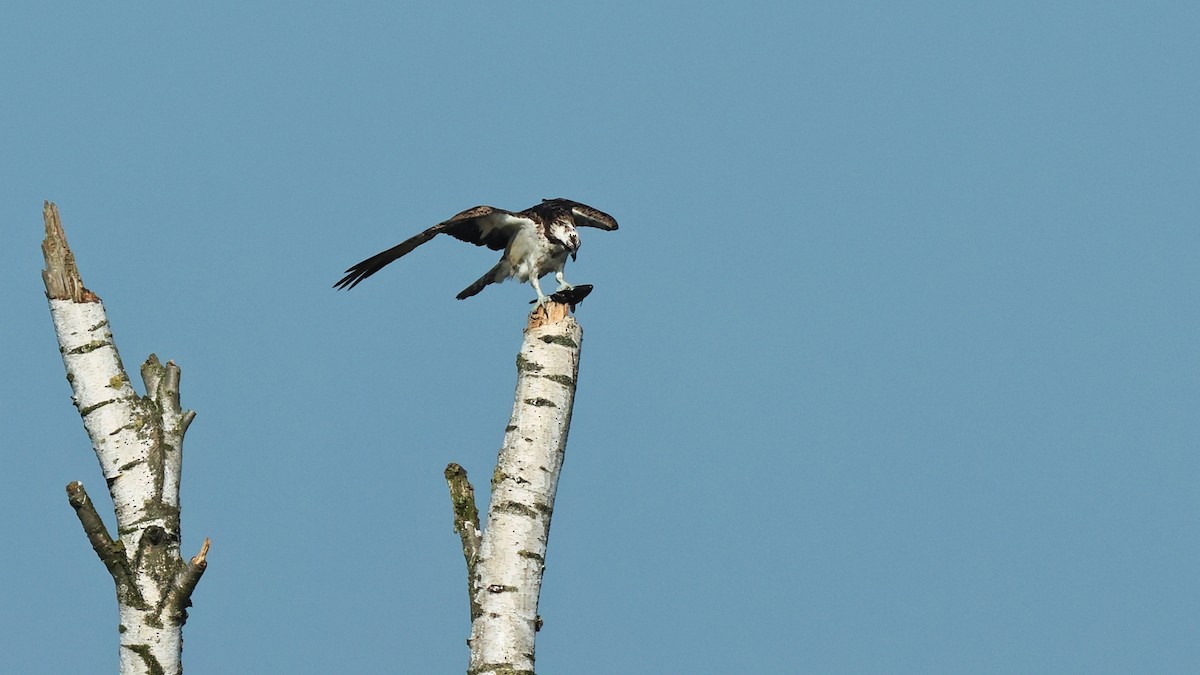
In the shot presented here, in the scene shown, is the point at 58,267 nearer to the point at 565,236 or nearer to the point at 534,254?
the point at 534,254

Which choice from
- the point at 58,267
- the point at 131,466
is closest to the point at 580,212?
the point at 58,267

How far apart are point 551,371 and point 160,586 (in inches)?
123

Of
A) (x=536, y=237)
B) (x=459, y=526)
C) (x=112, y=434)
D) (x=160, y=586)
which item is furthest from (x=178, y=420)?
(x=536, y=237)

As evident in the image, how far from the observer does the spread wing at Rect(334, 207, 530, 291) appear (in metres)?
12.0

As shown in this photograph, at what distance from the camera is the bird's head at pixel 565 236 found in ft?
43.8

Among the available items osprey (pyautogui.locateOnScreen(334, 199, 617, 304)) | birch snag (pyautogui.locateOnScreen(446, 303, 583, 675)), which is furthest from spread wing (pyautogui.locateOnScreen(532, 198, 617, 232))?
birch snag (pyautogui.locateOnScreen(446, 303, 583, 675))

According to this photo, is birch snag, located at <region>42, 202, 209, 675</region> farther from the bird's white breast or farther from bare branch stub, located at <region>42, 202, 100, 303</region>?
the bird's white breast

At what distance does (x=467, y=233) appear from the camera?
46.0ft

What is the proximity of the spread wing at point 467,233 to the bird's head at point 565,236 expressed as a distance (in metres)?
0.32

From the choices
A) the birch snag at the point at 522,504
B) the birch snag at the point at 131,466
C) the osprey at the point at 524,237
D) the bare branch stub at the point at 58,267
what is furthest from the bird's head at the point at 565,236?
the bare branch stub at the point at 58,267

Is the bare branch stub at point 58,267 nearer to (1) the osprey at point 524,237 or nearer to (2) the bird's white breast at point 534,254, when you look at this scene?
(1) the osprey at point 524,237

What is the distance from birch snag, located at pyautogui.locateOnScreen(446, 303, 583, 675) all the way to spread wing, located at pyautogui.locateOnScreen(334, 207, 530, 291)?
3.24m

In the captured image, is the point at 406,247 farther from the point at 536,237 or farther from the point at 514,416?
the point at 514,416

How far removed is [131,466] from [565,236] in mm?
5356
